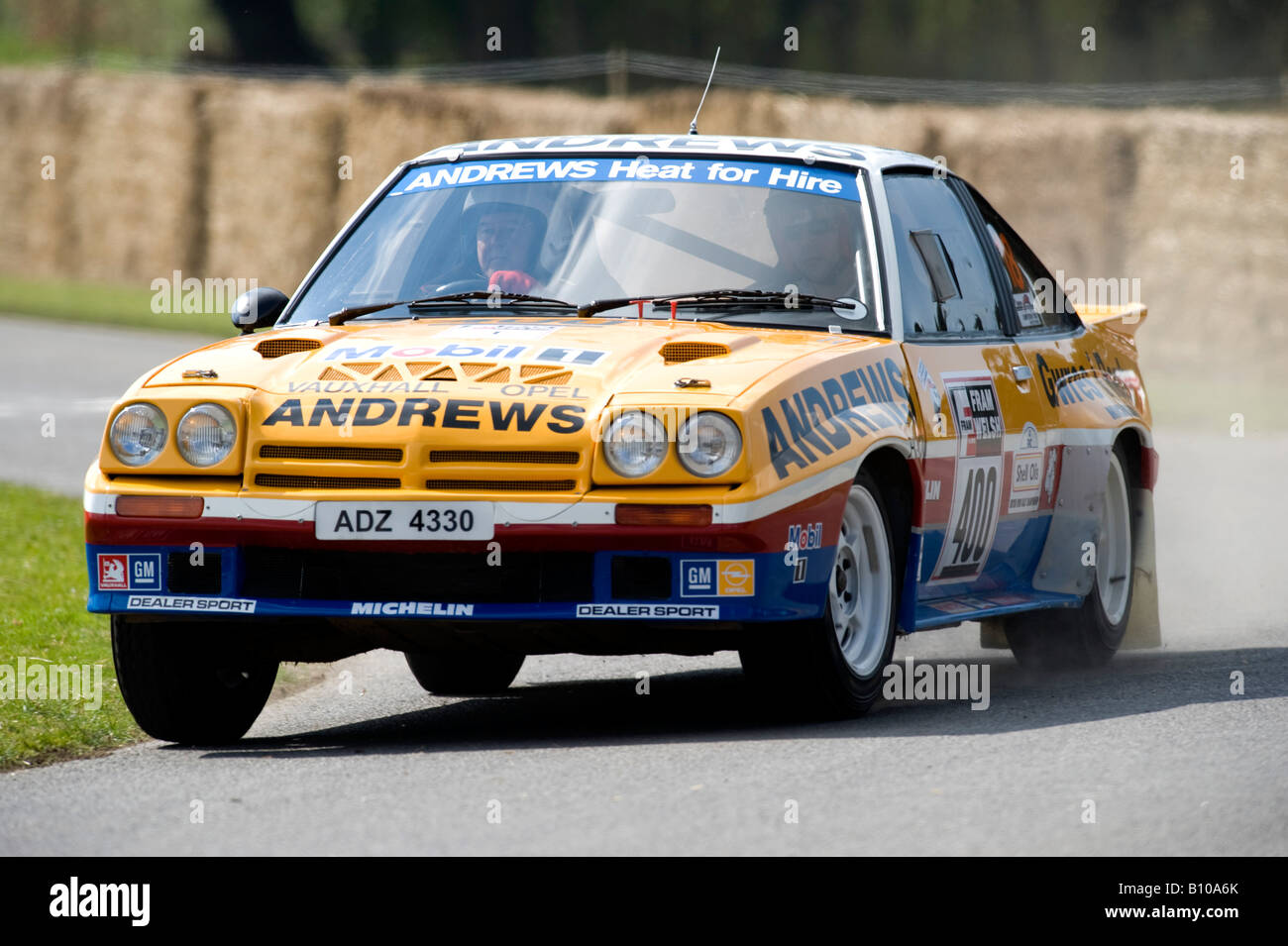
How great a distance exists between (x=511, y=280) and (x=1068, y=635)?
2.67 meters

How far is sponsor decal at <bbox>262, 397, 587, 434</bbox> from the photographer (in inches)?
249

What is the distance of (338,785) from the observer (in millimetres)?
5969

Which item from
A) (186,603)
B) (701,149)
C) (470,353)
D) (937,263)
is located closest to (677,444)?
(470,353)

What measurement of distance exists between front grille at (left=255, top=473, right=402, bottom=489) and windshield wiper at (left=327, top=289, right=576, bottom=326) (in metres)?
1.05

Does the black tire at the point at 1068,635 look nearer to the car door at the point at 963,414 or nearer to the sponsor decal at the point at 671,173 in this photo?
the car door at the point at 963,414

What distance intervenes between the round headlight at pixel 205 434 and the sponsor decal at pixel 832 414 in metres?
1.54

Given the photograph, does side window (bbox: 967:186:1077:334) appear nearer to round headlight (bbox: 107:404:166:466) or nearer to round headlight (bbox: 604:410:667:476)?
round headlight (bbox: 604:410:667:476)

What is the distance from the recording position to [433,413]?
6.39 m

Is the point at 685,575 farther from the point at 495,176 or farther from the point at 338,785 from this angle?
the point at 495,176

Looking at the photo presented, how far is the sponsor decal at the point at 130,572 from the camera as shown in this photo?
21.4ft

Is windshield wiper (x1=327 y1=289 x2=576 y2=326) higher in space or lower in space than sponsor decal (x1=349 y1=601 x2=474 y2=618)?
higher

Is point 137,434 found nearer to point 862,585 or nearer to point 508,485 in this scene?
point 508,485

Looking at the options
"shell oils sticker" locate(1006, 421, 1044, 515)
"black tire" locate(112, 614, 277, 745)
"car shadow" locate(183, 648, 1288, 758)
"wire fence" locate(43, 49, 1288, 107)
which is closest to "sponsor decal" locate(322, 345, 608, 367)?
"black tire" locate(112, 614, 277, 745)
